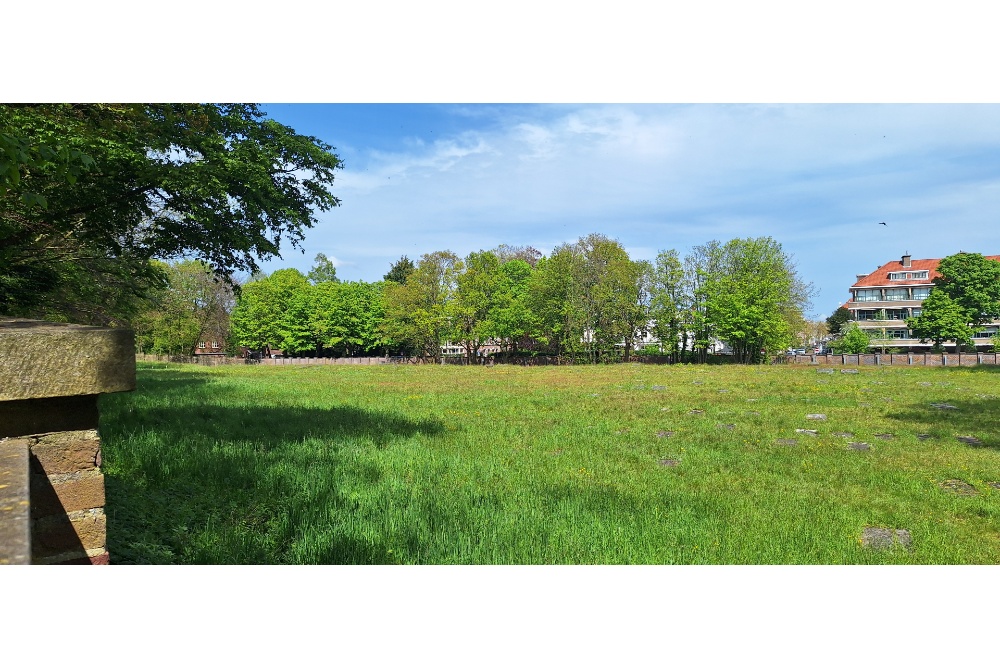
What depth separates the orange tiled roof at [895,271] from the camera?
7662cm

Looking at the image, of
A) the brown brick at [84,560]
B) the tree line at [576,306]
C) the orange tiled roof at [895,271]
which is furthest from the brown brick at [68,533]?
the orange tiled roof at [895,271]

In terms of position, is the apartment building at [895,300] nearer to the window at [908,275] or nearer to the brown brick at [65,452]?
the window at [908,275]

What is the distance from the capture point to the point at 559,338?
5634 cm

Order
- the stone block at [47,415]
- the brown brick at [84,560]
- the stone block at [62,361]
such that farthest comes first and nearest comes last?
the brown brick at [84,560], the stone block at [47,415], the stone block at [62,361]

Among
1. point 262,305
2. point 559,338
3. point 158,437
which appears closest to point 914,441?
point 158,437

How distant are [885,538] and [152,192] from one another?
12686mm

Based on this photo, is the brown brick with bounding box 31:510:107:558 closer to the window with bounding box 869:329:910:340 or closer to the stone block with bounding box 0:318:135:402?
the stone block with bounding box 0:318:135:402

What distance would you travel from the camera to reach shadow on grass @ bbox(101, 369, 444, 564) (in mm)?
5250


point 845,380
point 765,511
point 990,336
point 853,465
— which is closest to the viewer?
point 765,511

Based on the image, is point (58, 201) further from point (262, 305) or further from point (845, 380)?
point (262, 305)

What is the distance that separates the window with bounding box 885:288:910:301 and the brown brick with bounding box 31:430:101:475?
316ft

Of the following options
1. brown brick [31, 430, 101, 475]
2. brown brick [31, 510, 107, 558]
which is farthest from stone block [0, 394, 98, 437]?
brown brick [31, 510, 107, 558]

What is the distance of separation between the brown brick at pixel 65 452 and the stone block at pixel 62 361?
38 cm

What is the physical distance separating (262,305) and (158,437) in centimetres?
6231
